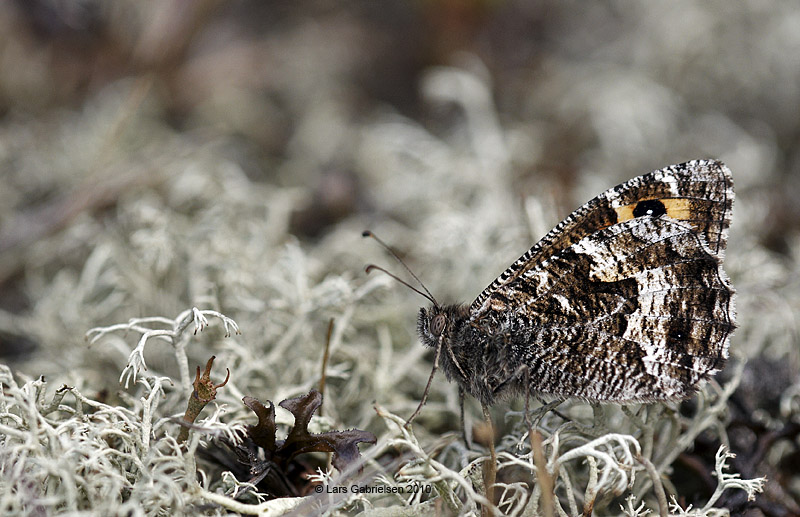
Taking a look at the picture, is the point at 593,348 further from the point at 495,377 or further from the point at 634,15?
the point at 634,15

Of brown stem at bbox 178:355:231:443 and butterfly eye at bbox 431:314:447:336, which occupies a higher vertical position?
butterfly eye at bbox 431:314:447:336

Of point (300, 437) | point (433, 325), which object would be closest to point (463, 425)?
point (433, 325)

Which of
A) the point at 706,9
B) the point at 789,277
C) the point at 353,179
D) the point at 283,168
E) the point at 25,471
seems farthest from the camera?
the point at 706,9

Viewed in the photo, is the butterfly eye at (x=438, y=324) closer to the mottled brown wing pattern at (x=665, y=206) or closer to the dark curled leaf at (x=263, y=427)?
the mottled brown wing pattern at (x=665, y=206)

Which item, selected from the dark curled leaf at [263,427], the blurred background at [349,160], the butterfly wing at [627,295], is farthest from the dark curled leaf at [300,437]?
the butterfly wing at [627,295]

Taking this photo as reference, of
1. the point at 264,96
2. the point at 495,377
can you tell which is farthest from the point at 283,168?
the point at 495,377

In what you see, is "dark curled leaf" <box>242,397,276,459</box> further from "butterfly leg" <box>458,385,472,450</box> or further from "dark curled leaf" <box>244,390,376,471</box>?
"butterfly leg" <box>458,385,472,450</box>

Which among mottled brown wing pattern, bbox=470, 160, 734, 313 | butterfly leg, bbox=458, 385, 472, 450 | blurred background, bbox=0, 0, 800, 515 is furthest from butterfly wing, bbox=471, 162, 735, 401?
blurred background, bbox=0, 0, 800, 515
